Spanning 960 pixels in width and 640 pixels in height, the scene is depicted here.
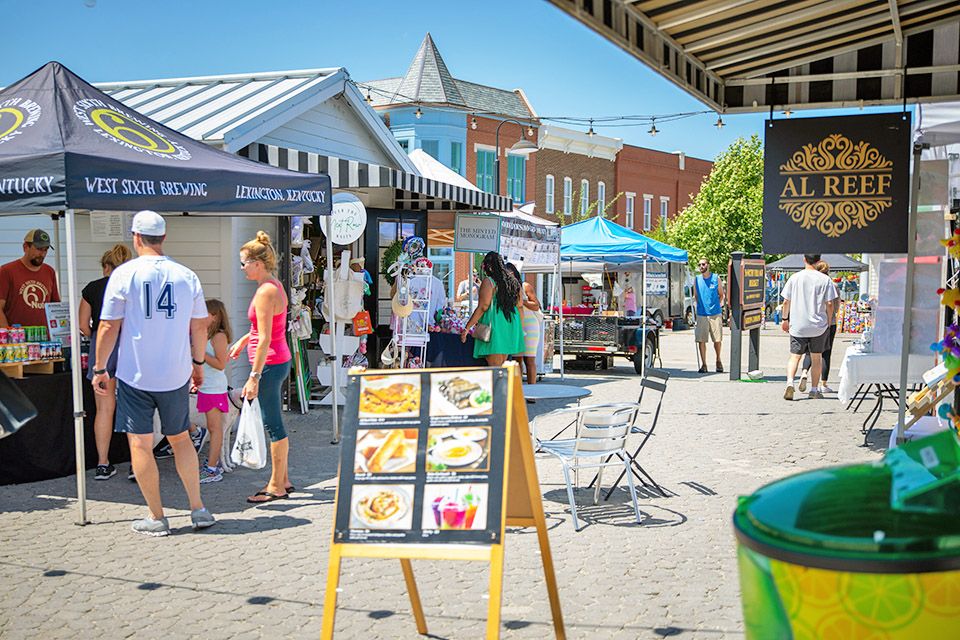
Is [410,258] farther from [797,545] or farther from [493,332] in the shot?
[797,545]

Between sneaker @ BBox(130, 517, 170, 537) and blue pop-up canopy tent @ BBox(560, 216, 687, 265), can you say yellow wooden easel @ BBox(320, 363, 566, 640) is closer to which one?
sneaker @ BBox(130, 517, 170, 537)

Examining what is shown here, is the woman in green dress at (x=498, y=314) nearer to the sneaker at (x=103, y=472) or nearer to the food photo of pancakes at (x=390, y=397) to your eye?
the sneaker at (x=103, y=472)

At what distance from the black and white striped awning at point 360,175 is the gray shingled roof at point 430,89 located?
23.4 m

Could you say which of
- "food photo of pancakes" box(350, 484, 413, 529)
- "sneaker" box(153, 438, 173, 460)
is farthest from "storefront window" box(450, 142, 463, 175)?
"food photo of pancakes" box(350, 484, 413, 529)

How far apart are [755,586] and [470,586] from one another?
291 cm

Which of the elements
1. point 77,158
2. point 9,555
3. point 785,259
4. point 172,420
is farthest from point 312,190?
point 785,259

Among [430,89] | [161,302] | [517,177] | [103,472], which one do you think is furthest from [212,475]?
[517,177]

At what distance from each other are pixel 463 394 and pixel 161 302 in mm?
2849

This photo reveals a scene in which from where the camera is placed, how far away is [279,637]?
4.51m

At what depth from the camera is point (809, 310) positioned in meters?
12.9

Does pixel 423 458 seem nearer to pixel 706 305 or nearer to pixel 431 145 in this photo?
pixel 706 305

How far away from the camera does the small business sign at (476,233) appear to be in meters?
14.6

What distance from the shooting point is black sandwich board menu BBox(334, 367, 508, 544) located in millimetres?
3818

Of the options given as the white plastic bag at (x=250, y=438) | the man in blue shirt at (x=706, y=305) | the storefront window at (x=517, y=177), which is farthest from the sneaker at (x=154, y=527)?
the storefront window at (x=517, y=177)
